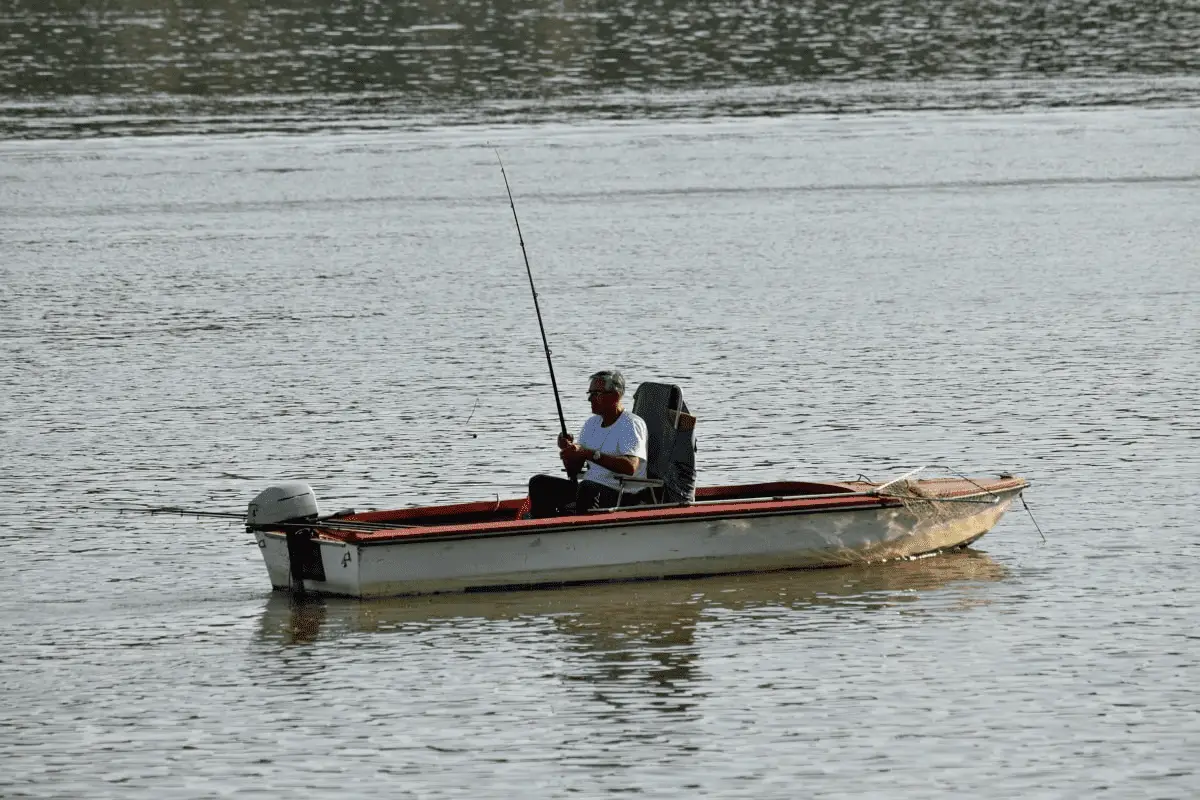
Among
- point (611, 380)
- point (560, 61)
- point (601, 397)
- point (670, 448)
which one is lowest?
point (670, 448)

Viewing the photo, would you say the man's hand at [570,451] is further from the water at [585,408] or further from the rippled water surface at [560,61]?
the rippled water surface at [560,61]

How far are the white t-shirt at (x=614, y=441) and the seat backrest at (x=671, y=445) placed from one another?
0.58 ft

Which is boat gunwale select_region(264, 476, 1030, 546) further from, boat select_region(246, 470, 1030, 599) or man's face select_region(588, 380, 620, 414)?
man's face select_region(588, 380, 620, 414)

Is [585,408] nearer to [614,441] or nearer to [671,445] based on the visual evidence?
[671,445]

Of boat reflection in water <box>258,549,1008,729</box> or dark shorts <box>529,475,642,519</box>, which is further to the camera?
dark shorts <box>529,475,642,519</box>

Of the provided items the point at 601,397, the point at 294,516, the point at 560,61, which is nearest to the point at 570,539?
the point at 601,397

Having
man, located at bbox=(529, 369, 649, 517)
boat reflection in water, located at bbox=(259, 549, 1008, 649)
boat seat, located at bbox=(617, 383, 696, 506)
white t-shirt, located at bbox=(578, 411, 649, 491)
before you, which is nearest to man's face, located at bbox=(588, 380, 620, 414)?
man, located at bbox=(529, 369, 649, 517)

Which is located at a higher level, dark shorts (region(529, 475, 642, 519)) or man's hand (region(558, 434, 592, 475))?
man's hand (region(558, 434, 592, 475))

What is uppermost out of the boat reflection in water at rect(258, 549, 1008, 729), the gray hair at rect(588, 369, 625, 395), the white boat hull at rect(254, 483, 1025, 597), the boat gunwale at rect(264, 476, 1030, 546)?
the gray hair at rect(588, 369, 625, 395)

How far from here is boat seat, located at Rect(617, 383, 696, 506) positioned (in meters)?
13.4

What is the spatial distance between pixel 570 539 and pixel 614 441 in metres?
0.68

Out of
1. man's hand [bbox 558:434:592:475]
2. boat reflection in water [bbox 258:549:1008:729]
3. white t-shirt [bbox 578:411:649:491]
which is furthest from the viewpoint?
white t-shirt [bbox 578:411:649:491]

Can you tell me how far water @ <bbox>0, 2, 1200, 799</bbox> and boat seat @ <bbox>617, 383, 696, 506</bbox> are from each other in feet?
2.08

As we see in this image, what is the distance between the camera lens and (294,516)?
1284cm
